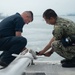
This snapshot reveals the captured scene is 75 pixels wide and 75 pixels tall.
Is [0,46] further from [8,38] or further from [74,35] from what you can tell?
[74,35]

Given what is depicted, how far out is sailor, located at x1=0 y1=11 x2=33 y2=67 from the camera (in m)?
4.89

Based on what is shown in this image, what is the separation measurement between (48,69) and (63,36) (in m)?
0.69

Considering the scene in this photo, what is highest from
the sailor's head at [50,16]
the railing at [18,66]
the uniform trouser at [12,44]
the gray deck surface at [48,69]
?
the sailor's head at [50,16]

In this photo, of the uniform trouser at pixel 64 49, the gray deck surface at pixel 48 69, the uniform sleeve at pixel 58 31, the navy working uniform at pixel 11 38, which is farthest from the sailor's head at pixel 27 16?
the gray deck surface at pixel 48 69

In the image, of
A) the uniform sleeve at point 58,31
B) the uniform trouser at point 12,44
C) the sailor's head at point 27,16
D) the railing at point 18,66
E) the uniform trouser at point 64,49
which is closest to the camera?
the railing at point 18,66

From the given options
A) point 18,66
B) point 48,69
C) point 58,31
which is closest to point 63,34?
point 58,31

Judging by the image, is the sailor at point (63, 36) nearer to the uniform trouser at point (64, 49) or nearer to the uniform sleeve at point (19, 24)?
the uniform trouser at point (64, 49)

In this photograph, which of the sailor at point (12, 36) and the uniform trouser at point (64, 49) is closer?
the sailor at point (12, 36)

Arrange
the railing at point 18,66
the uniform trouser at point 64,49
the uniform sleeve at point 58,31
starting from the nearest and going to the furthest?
the railing at point 18,66, the uniform sleeve at point 58,31, the uniform trouser at point 64,49

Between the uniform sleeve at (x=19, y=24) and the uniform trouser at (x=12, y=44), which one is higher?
the uniform sleeve at (x=19, y=24)

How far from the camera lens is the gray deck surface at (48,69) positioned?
4.91 m

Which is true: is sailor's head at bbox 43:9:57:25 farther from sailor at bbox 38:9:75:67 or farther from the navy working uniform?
the navy working uniform

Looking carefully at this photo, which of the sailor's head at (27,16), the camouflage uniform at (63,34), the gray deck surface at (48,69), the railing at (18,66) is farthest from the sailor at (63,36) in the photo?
the railing at (18,66)

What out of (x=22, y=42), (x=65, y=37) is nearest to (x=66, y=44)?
(x=65, y=37)
